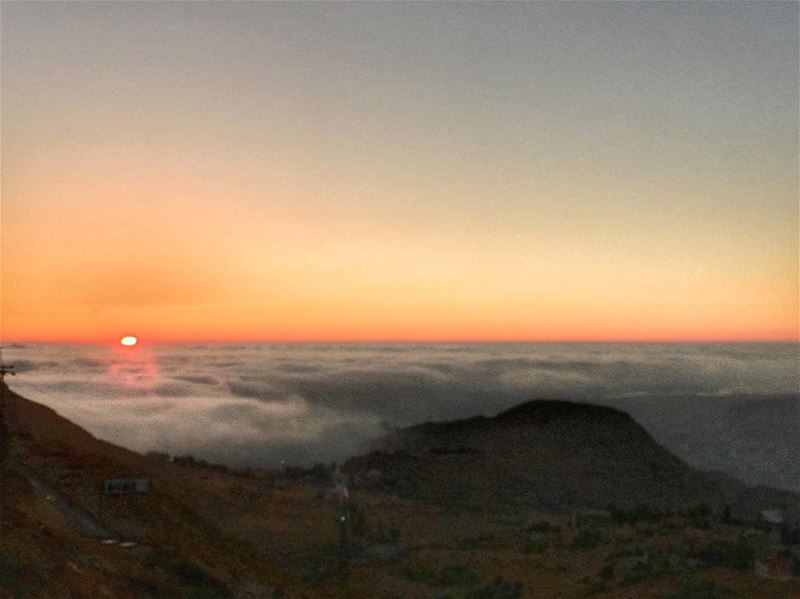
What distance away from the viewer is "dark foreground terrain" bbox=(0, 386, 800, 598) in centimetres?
1616

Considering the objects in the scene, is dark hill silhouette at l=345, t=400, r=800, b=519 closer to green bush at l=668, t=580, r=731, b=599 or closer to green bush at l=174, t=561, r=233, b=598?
green bush at l=668, t=580, r=731, b=599

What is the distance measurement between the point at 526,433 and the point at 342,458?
38.4 feet

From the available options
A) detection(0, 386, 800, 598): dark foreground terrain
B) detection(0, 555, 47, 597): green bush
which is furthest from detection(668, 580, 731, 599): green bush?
detection(0, 555, 47, 597): green bush

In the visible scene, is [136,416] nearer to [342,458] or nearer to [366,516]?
[342,458]

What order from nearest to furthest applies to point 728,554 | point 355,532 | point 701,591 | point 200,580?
point 200,580 → point 701,591 → point 728,554 → point 355,532

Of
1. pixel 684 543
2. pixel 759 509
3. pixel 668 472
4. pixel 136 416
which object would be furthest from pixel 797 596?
pixel 136 416

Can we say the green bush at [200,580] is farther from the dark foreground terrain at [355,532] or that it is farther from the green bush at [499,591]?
the green bush at [499,591]

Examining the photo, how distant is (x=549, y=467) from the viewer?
143 feet

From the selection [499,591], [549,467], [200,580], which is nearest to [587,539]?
[499,591]

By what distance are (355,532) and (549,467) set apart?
66.8ft

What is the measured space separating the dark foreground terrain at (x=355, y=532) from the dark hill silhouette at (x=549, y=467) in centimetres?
26

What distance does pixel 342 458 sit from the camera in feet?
151

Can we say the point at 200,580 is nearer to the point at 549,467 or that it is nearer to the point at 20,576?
the point at 20,576

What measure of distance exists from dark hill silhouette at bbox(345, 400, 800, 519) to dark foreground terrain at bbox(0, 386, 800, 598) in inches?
10.1
